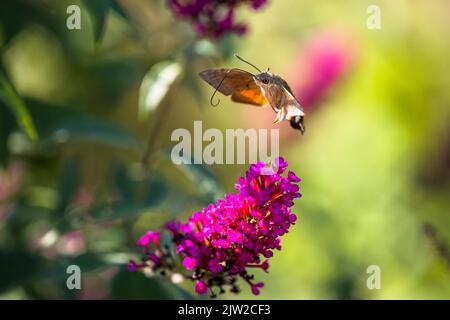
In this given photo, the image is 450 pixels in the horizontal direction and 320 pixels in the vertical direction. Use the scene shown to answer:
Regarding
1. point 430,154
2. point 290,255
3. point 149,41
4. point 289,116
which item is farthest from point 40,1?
point 430,154

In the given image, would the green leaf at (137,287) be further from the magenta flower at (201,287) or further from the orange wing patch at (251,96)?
the orange wing patch at (251,96)

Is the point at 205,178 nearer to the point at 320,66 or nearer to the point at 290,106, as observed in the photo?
the point at 290,106

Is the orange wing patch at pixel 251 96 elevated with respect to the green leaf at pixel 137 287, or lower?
elevated

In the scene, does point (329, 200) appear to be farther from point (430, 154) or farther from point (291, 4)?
point (291, 4)

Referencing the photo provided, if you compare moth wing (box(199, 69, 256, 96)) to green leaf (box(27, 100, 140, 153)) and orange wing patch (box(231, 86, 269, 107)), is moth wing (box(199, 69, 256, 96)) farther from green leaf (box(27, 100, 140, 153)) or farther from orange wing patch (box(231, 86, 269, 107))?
green leaf (box(27, 100, 140, 153))

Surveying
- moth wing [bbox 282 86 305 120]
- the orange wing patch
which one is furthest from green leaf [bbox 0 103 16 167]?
moth wing [bbox 282 86 305 120]

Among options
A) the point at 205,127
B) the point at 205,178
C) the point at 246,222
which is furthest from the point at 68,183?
the point at 205,127

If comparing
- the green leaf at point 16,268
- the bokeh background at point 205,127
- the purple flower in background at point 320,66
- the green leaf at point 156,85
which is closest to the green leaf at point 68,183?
the bokeh background at point 205,127
